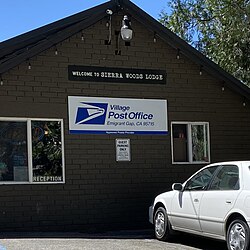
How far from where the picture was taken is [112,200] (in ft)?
44.2

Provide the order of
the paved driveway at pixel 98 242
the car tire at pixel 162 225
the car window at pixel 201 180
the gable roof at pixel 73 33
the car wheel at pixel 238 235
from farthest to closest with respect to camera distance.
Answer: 1. the gable roof at pixel 73 33
2. the car tire at pixel 162 225
3. the car window at pixel 201 180
4. the paved driveway at pixel 98 242
5. the car wheel at pixel 238 235

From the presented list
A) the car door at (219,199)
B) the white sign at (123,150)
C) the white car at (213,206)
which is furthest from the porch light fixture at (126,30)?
the car door at (219,199)

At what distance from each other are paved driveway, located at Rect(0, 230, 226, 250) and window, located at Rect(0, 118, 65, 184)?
1567 millimetres

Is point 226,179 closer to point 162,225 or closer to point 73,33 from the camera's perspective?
point 162,225

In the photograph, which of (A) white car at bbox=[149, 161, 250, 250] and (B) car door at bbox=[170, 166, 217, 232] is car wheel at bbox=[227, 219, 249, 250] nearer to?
(A) white car at bbox=[149, 161, 250, 250]

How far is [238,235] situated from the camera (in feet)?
28.4

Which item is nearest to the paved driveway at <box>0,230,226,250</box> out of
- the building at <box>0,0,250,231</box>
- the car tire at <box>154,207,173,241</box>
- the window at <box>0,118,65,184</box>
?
the car tire at <box>154,207,173,241</box>

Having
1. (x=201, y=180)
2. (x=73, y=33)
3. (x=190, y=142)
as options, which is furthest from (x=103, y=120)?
(x=201, y=180)

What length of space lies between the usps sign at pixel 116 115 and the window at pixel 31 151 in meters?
0.54

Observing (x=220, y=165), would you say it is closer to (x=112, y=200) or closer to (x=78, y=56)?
(x=112, y=200)

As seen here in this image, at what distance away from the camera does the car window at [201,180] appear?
996cm

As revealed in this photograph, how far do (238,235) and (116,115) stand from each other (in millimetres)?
5754

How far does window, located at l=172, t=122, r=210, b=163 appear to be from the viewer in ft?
47.2

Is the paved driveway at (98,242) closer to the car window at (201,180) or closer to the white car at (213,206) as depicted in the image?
the white car at (213,206)
